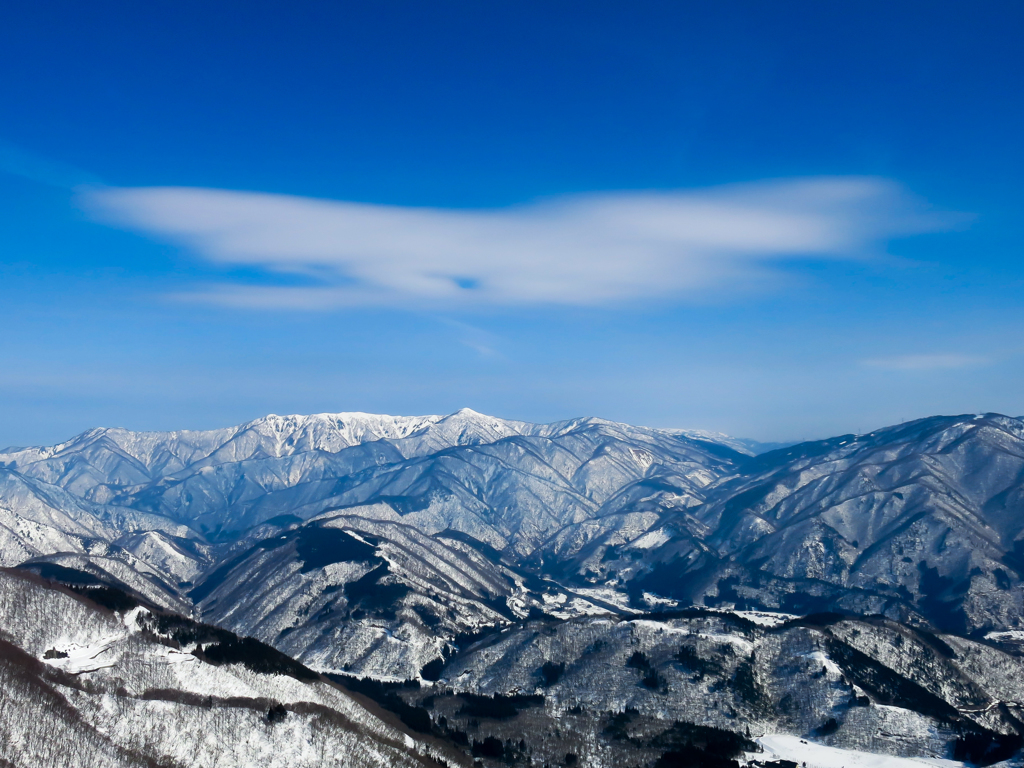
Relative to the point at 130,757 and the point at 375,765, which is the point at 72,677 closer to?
the point at 130,757

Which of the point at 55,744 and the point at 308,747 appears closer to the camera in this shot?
the point at 55,744

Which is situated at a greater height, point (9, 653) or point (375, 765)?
point (9, 653)

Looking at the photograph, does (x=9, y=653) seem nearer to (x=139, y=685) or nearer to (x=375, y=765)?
(x=139, y=685)

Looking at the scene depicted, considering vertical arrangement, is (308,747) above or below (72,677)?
below

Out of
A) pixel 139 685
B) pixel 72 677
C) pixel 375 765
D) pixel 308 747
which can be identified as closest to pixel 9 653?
pixel 72 677

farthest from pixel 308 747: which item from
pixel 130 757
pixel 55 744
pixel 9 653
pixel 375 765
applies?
pixel 9 653

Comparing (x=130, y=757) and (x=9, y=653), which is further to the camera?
(x=9, y=653)

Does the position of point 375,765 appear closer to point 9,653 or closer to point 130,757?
point 130,757
